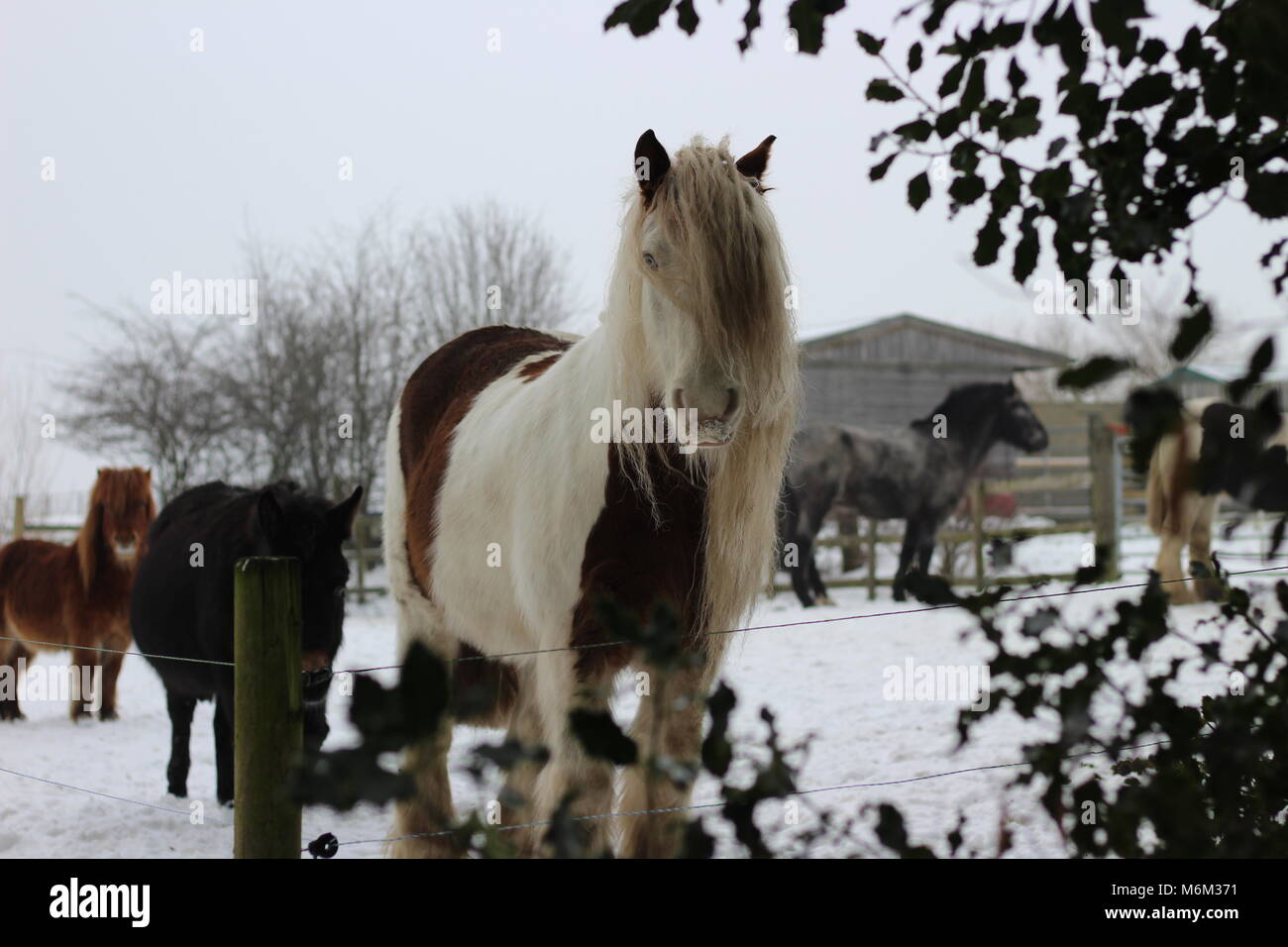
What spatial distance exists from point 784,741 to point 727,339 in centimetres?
285

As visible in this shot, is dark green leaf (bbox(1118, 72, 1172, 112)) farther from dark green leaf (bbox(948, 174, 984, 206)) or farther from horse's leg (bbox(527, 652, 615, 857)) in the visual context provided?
horse's leg (bbox(527, 652, 615, 857))

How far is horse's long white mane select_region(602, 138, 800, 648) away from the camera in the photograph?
2430mm

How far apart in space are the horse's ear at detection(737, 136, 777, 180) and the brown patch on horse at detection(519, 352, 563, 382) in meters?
1.04

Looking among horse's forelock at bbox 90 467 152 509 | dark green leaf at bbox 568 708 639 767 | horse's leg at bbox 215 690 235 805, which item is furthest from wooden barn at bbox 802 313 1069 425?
dark green leaf at bbox 568 708 639 767

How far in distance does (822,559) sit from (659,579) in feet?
45.7

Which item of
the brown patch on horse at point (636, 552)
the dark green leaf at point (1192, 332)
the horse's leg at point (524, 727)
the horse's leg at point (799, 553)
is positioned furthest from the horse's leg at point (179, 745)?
the horse's leg at point (799, 553)

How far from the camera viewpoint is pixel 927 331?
23.8 meters

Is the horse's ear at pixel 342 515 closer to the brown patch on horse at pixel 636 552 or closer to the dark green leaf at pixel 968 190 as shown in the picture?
the brown patch on horse at pixel 636 552

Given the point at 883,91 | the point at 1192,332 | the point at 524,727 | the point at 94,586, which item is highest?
the point at 883,91

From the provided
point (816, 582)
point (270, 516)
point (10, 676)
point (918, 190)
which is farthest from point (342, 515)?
point (816, 582)

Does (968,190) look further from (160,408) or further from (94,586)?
(160,408)

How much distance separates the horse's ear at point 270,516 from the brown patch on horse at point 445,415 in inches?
24.6

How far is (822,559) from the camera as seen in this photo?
16.2m
